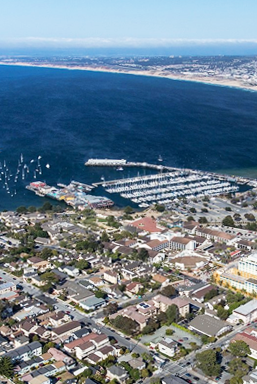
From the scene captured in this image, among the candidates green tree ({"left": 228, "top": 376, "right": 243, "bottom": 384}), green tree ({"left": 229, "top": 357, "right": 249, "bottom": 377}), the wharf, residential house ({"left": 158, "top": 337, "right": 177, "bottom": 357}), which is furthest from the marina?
green tree ({"left": 228, "top": 376, "right": 243, "bottom": 384})

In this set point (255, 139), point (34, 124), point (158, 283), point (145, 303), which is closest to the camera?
point (145, 303)

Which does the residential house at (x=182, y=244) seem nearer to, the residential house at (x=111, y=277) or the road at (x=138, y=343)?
the residential house at (x=111, y=277)

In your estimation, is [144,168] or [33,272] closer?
[33,272]

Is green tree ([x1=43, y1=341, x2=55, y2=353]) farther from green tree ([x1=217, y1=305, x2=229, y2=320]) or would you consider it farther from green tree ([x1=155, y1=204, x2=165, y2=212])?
green tree ([x1=155, y1=204, x2=165, y2=212])

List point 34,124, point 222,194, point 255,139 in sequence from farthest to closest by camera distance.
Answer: point 34,124 → point 255,139 → point 222,194

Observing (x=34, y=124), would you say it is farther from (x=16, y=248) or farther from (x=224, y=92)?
(x=224, y=92)

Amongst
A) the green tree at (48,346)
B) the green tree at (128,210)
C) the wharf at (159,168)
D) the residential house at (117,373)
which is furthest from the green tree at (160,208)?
the residential house at (117,373)

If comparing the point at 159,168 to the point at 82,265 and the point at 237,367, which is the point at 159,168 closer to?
the point at 82,265

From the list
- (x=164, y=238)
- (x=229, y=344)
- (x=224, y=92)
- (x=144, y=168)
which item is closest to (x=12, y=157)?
(x=144, y=168)

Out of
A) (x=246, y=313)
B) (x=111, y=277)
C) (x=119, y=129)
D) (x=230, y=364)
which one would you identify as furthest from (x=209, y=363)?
(x=119, y=129)
